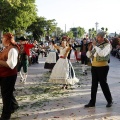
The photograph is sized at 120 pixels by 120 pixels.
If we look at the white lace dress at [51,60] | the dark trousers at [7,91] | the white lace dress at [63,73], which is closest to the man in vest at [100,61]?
the dark trousers at [7,91]

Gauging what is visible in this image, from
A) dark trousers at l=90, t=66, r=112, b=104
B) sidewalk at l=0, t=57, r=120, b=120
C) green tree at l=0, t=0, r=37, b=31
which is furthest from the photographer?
green tree at l=0, t=0, r=37, b=31

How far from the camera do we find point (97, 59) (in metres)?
7.36

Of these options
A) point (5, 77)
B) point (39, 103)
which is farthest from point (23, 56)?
point (5, 77)

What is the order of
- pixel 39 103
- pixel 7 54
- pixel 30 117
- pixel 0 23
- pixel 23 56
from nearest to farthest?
pixel 7 54, pixel 30 117, pixel 39 103, pixel 23 56, pixel 0 23

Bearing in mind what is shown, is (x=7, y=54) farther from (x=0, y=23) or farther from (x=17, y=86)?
(x=0, y=23)

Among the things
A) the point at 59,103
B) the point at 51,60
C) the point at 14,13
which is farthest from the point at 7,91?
the point at 14,13

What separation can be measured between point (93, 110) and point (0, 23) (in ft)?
100

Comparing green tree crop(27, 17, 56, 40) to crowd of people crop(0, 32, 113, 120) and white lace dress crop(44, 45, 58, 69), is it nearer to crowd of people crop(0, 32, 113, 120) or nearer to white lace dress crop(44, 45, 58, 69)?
white lace dress crop(44, 45, 58, 69)

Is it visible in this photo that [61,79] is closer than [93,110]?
No

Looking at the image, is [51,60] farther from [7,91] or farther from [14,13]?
[14,13]

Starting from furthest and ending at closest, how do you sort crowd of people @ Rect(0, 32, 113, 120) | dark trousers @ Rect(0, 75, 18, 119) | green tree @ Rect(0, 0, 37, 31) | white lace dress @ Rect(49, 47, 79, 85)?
green tree @ Rect(0, 0, 37, 31) < white lace dress @ Rect(49, 47, 79, 85) < dark trousers @ Rect(0, 75, 18, 119) < crowd of people @ Rect(0, 32, 113, 120)

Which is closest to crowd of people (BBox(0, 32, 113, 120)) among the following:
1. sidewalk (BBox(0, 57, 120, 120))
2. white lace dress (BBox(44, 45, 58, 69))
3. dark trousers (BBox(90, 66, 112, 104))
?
dark trousers (BBox(90, 66, 112, 104))

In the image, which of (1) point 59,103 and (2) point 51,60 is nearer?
(1) point 59,103

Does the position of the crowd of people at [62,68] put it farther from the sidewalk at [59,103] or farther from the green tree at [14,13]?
the green tree at [14,13]
